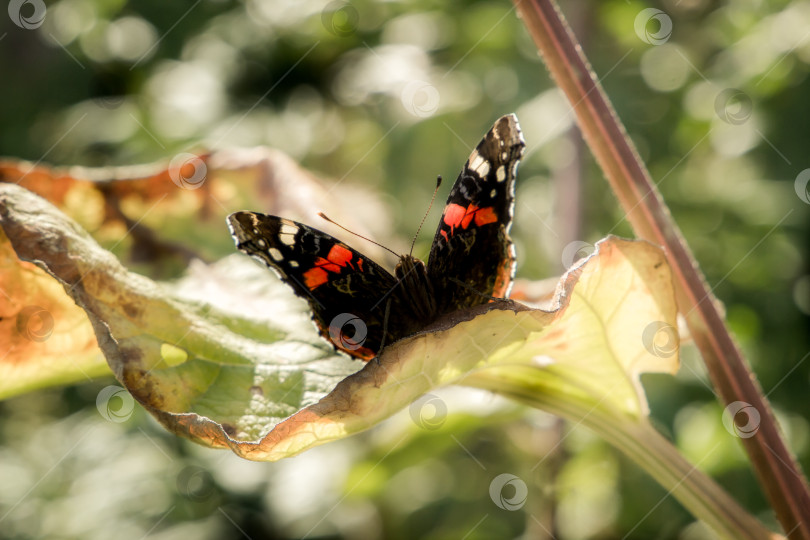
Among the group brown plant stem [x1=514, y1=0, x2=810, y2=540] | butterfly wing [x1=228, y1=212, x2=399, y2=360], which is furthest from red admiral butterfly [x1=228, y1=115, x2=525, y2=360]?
brown plant stem [x1=514, y1=0, x2=810, y2=540]

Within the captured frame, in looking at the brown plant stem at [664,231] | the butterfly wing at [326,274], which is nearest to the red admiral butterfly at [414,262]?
the butterfly wing at [326,274]

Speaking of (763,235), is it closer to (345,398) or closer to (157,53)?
(345,398)

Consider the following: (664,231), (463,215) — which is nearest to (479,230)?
(463,215)

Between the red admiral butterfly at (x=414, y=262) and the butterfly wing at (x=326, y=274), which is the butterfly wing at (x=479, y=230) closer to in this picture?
the red admiral butterfly at (x=414, y=262)

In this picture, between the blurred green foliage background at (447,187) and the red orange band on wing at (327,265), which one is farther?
the blurred green foliage background at (447,187)

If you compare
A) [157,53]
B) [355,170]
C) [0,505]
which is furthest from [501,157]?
[157,53]

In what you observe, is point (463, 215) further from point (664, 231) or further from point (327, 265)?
point (664, 231)

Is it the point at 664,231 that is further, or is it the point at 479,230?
the point at 479,230
